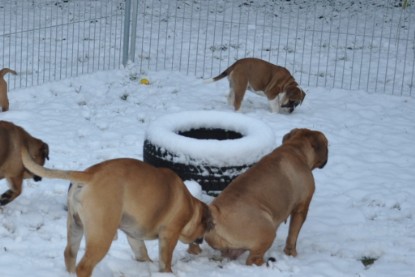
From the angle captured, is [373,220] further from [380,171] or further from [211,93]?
[211,93]

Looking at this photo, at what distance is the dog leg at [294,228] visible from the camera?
617 centimetres

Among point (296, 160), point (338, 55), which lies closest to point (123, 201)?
point (296, 160)

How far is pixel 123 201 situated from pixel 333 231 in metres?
2.35

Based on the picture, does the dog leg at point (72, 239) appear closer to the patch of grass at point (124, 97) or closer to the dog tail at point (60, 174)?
the dog tail at point (60, 174)

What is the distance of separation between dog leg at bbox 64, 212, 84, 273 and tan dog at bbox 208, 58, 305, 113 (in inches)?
197

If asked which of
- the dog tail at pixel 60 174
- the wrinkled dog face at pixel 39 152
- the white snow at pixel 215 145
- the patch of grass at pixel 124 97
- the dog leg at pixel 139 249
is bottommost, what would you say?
the dog leg at pixel 139 249

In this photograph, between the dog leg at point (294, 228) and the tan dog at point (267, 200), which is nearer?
the tan dog at point (267, 200)

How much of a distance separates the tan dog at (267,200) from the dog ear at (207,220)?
0.29 feet

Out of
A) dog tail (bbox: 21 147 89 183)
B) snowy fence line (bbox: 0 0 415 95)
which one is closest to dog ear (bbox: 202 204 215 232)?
dog tail (bbox: 21 147 89 183)

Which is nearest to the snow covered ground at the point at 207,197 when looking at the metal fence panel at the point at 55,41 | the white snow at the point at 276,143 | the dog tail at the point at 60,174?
the white snow at the point at 276,143

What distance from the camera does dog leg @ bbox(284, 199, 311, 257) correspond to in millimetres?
6168

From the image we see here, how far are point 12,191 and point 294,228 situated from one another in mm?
2260

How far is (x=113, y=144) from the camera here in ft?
27.9

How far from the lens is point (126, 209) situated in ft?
16.5
